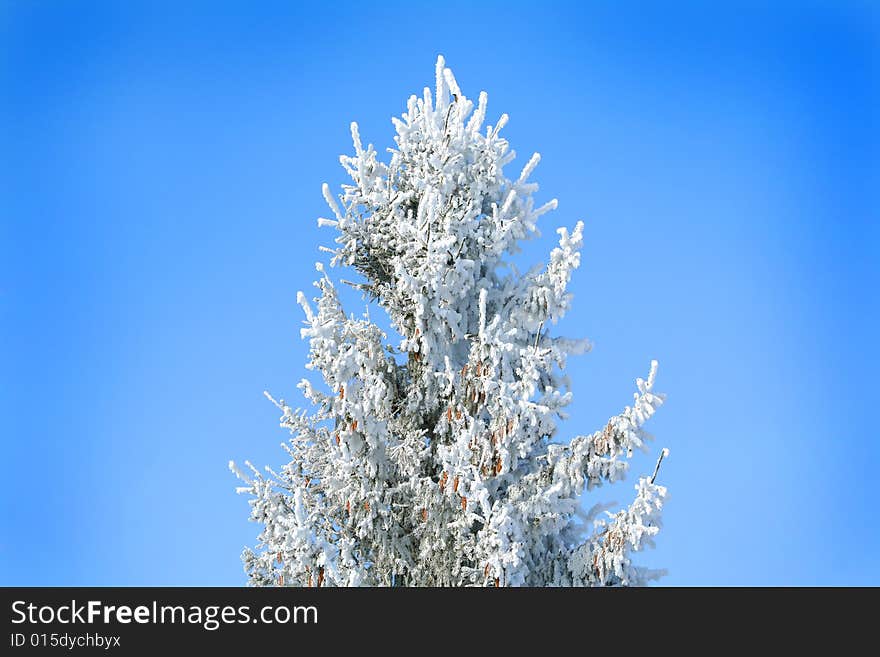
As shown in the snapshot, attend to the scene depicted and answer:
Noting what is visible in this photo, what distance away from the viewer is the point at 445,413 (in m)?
12.6

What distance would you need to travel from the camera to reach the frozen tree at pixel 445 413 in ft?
37.9

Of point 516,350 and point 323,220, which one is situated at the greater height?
point 323,220

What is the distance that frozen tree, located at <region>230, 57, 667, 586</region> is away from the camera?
11.6 m

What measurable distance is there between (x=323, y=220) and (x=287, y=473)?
378 centimetres
